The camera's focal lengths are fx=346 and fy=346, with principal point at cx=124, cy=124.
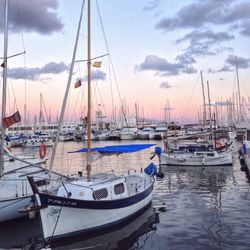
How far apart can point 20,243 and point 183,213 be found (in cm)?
935

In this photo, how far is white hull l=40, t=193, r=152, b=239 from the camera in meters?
15.2

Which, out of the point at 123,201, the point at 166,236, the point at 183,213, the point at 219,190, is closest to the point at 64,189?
the point at 123,201

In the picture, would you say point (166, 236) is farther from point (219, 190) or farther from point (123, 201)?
point (219, 190)

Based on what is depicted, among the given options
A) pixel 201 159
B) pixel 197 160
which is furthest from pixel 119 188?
pixel 197 160

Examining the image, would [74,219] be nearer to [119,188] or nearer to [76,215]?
[76,215]

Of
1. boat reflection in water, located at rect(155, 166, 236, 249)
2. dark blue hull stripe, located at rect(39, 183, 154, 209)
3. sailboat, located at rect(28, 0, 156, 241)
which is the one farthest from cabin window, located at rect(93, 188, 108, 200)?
boat reflection in water, located at rect(155, 166, 236, 249)

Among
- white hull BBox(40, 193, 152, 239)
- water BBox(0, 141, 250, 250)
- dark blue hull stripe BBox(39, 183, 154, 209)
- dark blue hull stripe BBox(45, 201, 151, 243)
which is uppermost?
dark blue hull stripe BBox(39, 183, 154, 209)

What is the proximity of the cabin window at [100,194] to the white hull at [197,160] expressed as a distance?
25480 mm

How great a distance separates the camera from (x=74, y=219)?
15977 mm

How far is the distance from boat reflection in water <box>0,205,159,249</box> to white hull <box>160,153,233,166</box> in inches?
882

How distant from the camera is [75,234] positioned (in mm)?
16172

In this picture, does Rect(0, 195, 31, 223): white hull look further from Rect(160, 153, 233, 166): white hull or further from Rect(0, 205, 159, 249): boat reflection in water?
Rect(160, 153, 233, 166): white hull

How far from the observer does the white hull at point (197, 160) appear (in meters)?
40.5

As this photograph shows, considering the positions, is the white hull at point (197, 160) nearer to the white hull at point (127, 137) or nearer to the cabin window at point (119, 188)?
the cabin window at point (119, 188)
